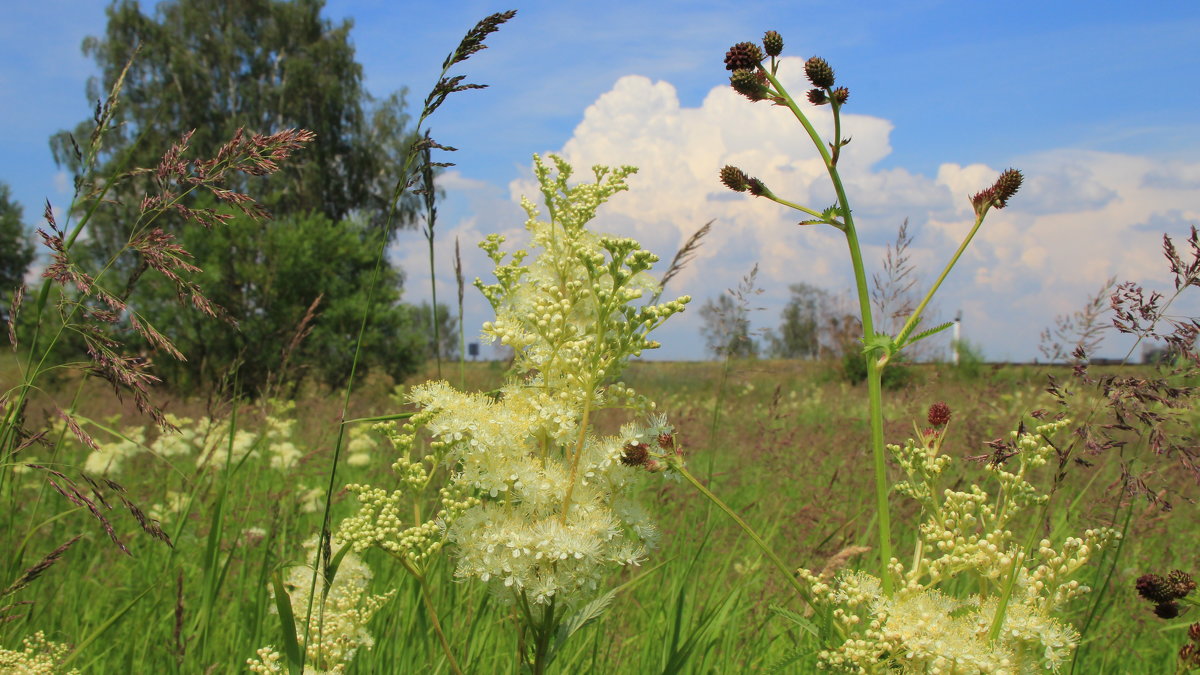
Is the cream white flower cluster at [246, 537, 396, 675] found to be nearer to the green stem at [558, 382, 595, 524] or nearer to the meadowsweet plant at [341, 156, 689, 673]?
the meadowsweet plant at [341, 156, 689, 673]

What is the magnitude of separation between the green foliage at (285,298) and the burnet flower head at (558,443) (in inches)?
602

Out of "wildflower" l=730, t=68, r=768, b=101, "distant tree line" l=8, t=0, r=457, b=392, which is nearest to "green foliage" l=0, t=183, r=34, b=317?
"distant tree line" l=8, t=0, r=457, b=392

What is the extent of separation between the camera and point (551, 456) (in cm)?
165

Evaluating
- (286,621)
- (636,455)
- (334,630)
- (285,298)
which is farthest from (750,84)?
(285,298)

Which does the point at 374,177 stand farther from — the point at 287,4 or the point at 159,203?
the point at 159,203

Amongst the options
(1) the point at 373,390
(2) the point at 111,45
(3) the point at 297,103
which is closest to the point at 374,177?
(3) the point at 297,103

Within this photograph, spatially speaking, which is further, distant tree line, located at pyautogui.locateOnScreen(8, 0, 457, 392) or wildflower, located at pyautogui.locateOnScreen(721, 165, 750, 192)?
distant tree line, located at pyautogui.locateOnScreen(8, 0, 457, 392)

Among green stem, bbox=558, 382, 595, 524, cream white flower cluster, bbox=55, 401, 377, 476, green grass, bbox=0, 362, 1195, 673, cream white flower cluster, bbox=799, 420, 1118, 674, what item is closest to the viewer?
cream white flower cluster, bbox=799, 420, 1118, 674

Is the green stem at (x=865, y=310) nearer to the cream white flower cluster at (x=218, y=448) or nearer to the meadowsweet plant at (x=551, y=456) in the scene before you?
the meadowsweet plant at (x=551, y=456)

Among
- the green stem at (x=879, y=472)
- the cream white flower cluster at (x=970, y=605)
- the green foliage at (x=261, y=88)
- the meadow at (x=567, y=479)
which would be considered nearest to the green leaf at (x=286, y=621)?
the meadow at (x=567, y=479)

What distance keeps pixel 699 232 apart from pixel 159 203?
5.72ft

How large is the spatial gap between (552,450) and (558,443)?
4.1 inches

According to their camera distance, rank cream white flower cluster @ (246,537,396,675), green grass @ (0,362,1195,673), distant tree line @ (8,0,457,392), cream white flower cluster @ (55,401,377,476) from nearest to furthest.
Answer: cream white flower cluster @ (246,537,396,675) < green grass @ (0,362,1195,673) < cream white flower cluster @ (55,401,377,476) < distant tree line @ (8,0,457,392)

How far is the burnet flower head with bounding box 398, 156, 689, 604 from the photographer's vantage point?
57.7 inches
